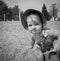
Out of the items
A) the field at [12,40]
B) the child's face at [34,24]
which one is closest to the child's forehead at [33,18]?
the child's face at [34,24]

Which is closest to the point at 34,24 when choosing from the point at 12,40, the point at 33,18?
the point at 33,18

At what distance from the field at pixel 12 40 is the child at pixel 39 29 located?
8 centimetres

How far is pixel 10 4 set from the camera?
855 millimetres

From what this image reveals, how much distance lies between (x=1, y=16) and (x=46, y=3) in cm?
38

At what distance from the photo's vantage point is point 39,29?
2.48ft

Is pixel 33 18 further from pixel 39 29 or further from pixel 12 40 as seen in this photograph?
pixel 12 40

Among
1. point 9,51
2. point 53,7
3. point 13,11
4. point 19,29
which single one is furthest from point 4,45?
point 53,7

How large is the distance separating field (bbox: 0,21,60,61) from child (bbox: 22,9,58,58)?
77mm

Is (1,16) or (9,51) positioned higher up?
(1,16)

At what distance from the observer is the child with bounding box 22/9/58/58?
73 cm

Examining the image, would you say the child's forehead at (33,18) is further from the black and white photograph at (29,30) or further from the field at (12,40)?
the field at (12,40)

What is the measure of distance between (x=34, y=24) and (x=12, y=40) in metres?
0.25

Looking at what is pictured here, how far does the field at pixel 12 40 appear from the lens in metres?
0.83

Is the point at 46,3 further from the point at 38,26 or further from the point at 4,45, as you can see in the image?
the point at 4,45
